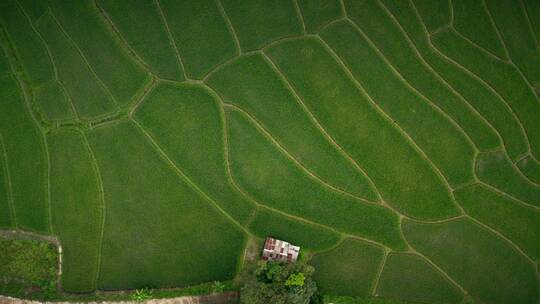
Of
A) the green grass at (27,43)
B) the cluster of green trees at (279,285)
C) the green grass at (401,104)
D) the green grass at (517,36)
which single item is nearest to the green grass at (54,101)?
the green grass at (27,43)

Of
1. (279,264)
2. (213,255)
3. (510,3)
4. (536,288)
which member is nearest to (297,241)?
(279,264)

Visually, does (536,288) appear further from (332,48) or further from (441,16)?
(332,48)

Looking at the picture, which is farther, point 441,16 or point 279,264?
point 441,16

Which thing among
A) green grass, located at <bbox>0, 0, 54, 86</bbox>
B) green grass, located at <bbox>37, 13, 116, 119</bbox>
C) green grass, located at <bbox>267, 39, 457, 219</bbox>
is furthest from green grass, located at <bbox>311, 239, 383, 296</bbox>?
green grass, located at <bbox>0, 0, 54, 86</bbox>

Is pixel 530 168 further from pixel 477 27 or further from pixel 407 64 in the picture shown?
pixel 407 64

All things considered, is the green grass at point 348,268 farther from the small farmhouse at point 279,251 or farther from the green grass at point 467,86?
the green grass at point 467,86

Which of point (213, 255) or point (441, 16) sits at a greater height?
point (441, 16)

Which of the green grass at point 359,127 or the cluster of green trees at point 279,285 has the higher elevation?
the green grass at point 359,127

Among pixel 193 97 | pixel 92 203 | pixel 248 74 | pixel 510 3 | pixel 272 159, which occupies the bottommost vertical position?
pixel 92 203
